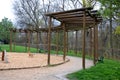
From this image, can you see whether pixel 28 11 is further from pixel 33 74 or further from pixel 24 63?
pixel 33 74

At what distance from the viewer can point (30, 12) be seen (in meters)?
42.6

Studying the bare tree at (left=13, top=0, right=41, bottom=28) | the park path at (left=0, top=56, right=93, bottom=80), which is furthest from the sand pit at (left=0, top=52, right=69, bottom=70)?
the bare tree at (left=13, top=0, right=41, bottom=28)

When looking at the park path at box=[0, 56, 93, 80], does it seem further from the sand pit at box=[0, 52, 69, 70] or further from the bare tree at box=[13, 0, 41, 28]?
the bare tree at box=[13, 0, 41, 28]

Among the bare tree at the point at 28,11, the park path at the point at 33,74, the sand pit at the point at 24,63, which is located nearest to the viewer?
the park path at the point at 33,74

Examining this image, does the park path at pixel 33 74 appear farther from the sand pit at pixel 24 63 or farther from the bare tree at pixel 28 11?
the bare tree at pixel 28 11

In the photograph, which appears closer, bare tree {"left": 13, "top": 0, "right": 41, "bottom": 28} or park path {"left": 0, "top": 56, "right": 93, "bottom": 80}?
park path {"left": 0, "top": 56, "right": 93, "bottom": 80}

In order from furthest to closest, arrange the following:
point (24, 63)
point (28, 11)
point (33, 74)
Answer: point (28, 11) → point (24, 63) → point (33, 74)

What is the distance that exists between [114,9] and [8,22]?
40.7m

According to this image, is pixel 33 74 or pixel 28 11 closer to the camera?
pixel 33 74

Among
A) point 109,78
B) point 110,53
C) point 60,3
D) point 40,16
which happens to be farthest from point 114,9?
point 40,16

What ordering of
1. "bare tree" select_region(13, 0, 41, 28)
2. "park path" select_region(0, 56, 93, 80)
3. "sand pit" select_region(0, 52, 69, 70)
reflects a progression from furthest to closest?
"bare tree" select_region(13, 0, 41, 28) < "sand pit" select_region(0, 52, 69, 70) < "park path" select_region(0, 56, 93, 80)

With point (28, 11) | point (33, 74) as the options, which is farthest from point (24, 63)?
point (28, 11)

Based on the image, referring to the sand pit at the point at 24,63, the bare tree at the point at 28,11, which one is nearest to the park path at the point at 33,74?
the sand pit at the point at 24,63

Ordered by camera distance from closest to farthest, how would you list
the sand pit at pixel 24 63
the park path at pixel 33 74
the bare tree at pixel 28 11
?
the park path at pixel 33 74
the sand pit at pixel 24 63
the bare tree at pixel 28 11
